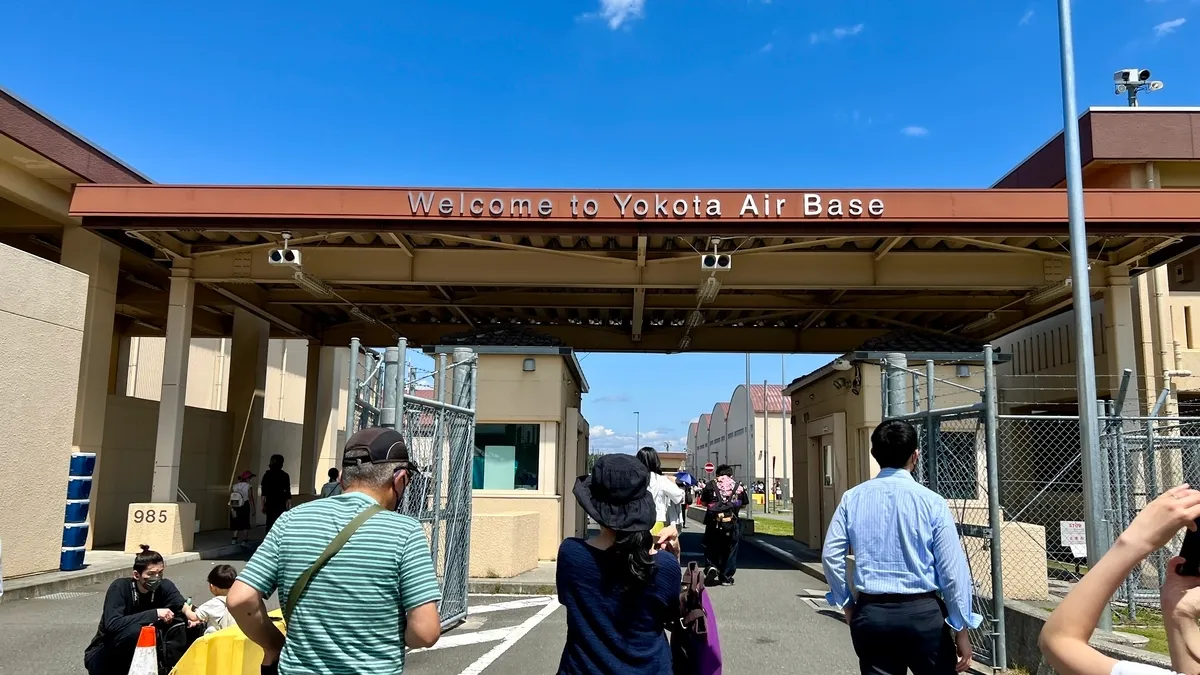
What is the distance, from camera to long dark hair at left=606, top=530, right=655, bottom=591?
290cm

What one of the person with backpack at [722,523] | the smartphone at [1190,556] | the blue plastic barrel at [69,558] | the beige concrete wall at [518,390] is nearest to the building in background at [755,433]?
the beige concrete wall at [518,390]

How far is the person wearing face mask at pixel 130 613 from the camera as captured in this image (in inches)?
193

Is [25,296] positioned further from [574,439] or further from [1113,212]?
[1113,212]

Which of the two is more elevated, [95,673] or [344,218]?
[344,218]

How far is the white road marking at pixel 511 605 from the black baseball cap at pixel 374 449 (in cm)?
719

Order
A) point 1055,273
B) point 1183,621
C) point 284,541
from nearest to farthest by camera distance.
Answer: point 1183,621 < point 284,541 < point 1055,273

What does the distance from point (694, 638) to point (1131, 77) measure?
19.8 meters

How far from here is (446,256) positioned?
15.0 meters

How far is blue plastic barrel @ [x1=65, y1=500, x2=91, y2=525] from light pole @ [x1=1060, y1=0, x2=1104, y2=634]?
40.0 ft

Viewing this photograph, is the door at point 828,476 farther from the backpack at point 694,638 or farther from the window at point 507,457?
the backpack at point 694,638

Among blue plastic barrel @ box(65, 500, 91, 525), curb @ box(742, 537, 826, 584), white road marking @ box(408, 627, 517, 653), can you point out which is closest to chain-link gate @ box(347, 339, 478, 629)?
white road marking @ box(408, 627, 517, 653)

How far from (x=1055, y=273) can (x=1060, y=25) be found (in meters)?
6.75

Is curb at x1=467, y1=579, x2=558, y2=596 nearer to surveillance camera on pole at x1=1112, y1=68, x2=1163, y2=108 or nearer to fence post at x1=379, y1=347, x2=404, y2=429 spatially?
fence post at x1=379, y1=347, x2=404, y2=429

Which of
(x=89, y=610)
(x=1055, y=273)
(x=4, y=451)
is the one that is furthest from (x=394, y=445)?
(x=1055, y=273)
